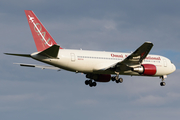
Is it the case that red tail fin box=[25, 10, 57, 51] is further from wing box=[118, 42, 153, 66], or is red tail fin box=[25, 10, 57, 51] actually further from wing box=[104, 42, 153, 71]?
wing box=[118, 42, 153, 66]

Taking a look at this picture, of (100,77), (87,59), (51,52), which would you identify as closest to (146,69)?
(100,77)

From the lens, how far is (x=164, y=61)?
42.8 meters

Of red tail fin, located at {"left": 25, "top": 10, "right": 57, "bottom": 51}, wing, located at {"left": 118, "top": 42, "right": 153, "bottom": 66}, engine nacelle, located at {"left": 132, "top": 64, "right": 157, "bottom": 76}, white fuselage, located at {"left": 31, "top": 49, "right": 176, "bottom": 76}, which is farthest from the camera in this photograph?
engine nacelle, located at {"left": 132, "top": 64, "right": 157, "bottom": 76}

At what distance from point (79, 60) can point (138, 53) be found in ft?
22.1

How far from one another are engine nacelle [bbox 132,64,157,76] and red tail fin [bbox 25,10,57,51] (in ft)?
35.3

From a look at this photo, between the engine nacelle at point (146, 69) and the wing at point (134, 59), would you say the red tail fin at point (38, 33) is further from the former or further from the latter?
the engine nacelle at point (146, 69)

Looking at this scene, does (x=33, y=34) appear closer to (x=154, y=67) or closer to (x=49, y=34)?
(x=49, y=34)

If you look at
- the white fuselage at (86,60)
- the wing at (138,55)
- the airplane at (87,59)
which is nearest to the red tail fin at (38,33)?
the airplane at (87,59)

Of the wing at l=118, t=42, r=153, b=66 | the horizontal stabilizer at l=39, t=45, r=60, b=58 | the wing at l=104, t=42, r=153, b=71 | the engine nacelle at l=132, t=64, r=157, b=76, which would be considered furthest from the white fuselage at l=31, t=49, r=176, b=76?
the wing at l=118, t=42, r=153, b=66

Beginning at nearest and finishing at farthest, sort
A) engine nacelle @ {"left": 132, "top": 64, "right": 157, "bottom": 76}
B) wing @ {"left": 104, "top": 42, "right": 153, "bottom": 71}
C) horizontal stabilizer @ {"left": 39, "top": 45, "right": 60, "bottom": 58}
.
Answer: horizontal stabilizer @ {"left": 39, "top": 45, "right": 60, "bottom": 58}
wing @ {"left": 104, "top": 42, "right": 153, "bottom": 71}
engine nacelle @ {"left": 132, "top": 64, "right": 157, "bottom": 76}

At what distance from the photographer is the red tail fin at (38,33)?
36.4 metres

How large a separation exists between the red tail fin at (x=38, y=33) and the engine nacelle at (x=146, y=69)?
10.8 m

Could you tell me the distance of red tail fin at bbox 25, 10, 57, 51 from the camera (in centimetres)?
3638

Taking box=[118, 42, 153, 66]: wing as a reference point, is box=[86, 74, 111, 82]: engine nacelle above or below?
below
